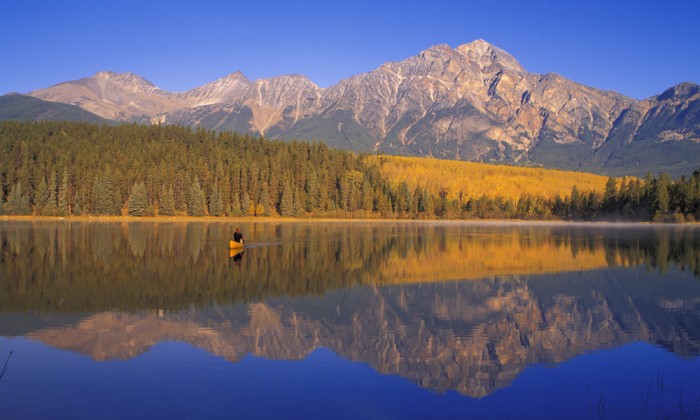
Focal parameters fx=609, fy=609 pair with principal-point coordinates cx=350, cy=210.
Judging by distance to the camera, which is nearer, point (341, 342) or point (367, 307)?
point (341, 342)

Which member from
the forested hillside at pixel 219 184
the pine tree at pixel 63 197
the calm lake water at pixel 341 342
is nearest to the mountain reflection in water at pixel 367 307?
the calm lake water at pixel 341 342

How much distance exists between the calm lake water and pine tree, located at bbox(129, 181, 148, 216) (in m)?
93.2

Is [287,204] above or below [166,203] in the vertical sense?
below

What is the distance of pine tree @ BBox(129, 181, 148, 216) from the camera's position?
128750 millimetres

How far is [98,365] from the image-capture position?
16.8m

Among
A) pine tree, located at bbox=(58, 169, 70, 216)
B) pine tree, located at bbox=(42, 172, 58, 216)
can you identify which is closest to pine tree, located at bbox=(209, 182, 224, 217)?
pine tree, located at bbox=(58, 169, 70, 216)

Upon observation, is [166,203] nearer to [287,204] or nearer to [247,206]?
[247,206]

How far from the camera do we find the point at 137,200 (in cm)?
12912

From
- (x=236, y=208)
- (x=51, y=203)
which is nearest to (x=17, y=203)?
(x=51, y=203)

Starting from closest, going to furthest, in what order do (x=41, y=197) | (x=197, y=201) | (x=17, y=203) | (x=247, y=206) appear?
(x=17, y=203)
(x=41, y=197)
(x=197, y=201)
(x=247, y=206)

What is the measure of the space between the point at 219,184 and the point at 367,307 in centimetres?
11848

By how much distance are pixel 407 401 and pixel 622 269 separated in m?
30.9

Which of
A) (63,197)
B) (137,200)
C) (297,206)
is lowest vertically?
(297,206)

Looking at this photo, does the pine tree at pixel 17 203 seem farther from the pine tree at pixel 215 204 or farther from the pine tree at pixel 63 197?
the pine tree at pixel 215 204
